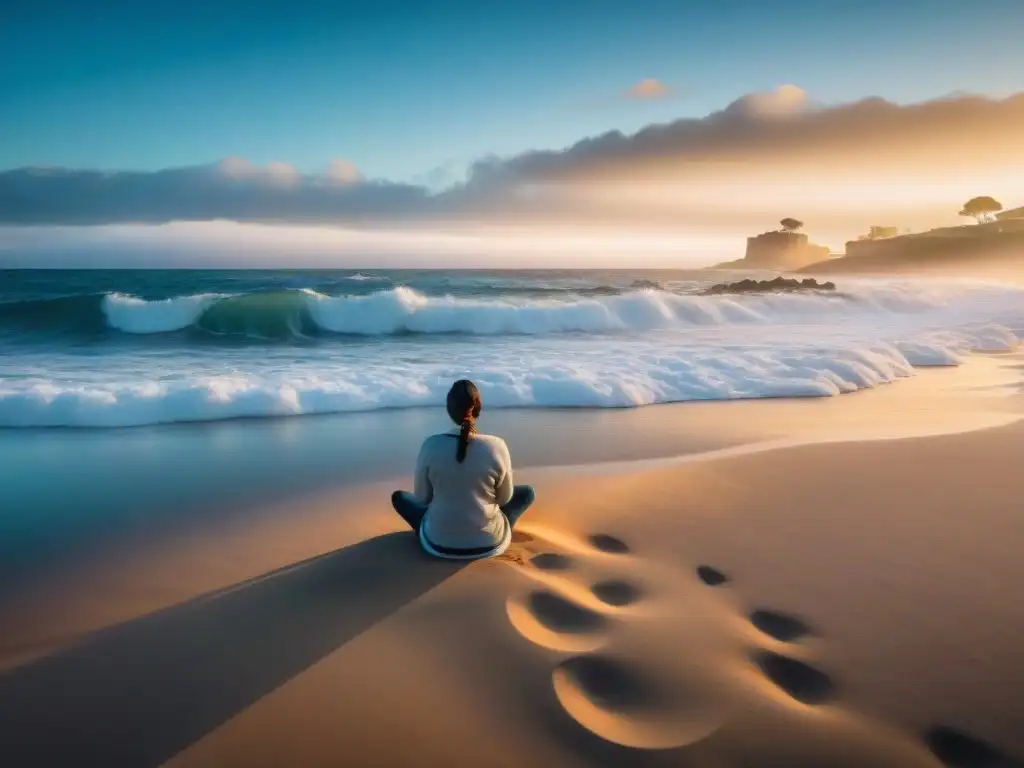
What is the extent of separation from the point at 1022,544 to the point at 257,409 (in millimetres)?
7050

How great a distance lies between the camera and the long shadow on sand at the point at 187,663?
7.72 feet

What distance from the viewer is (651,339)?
1572cm

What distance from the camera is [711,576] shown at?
3557 millimetres

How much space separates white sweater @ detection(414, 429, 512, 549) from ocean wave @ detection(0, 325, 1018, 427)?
446cm

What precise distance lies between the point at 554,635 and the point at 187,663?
1.58 meters

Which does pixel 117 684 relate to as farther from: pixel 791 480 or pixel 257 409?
pixel 257 409

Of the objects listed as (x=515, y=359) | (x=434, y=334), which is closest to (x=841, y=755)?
(x=515, y=359)

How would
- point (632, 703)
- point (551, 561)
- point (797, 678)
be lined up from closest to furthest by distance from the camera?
point (632, 703)
point (797, 678)
point (551, 561)

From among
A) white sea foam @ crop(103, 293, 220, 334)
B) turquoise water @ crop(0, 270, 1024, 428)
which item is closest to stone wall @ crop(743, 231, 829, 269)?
turquoise water @ crop(0, 270, 1024, 428)

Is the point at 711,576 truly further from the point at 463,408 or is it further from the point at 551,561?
the point at 463,408

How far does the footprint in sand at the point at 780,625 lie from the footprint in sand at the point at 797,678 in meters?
0.16

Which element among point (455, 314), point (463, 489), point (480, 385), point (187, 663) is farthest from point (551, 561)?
point (455, 314)

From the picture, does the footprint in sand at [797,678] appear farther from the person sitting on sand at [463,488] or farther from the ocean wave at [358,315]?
the ocean wave at [358,315]

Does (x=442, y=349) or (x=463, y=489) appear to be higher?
(x=463, y=489)
